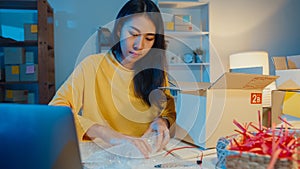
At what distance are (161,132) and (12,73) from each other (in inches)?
73.2

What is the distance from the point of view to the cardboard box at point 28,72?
7.67 ft

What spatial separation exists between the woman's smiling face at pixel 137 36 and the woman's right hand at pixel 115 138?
328 millimetres

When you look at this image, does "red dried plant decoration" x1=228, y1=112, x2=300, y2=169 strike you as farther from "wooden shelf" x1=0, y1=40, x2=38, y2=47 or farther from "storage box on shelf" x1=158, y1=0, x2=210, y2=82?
"wooden shelf" x1=0, y1=40, x2=38, y2=47

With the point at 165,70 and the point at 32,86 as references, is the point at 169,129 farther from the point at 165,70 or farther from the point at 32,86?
the point at 32,86

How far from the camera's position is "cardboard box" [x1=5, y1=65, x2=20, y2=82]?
2322mm

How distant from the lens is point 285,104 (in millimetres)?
1100

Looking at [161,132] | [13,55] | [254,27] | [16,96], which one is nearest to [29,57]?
[13,55]

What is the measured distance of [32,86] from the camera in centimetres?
258

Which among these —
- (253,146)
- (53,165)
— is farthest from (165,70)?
(53,165)

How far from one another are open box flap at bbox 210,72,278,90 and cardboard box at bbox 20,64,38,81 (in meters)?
1.88

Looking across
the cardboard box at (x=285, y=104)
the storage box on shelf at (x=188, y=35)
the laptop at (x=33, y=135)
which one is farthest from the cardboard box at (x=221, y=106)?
the storage box on shelf at (x=188, y=35)

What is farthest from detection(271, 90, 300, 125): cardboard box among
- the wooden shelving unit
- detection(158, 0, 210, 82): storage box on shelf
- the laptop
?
the wooden shelving unit

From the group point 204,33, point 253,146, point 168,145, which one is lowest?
point 168,145

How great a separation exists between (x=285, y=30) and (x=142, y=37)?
8.27 ft
